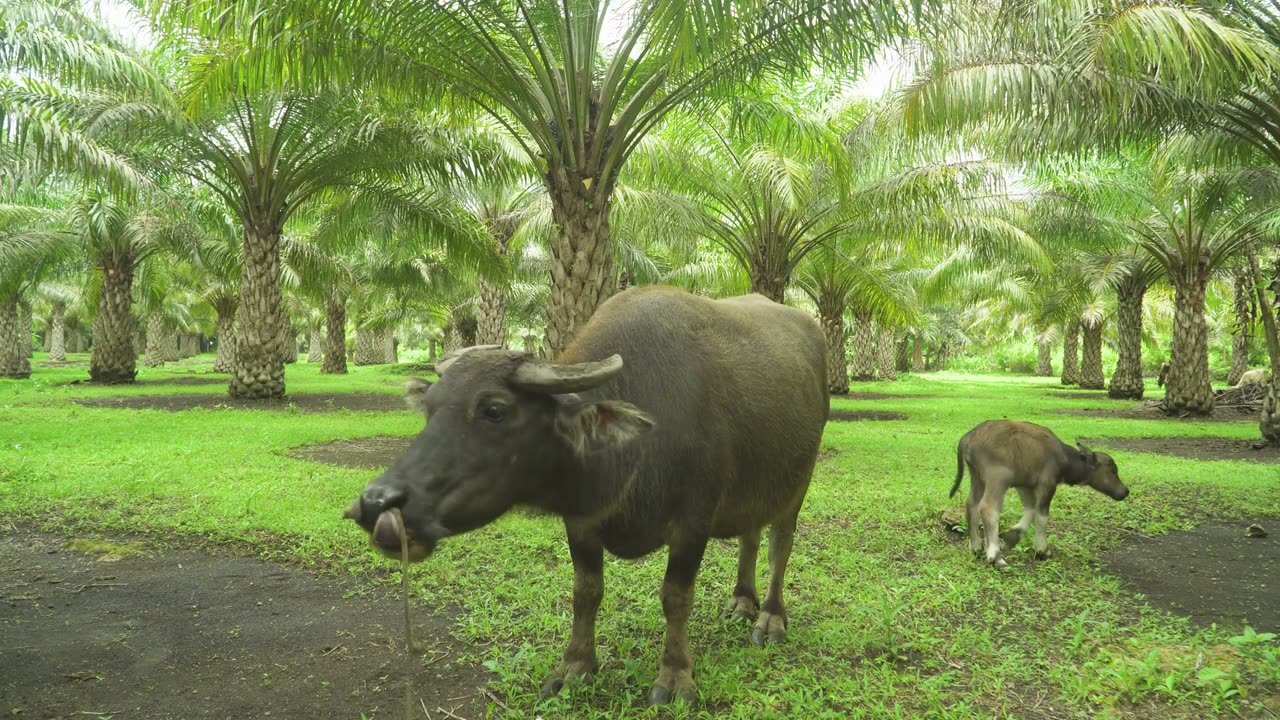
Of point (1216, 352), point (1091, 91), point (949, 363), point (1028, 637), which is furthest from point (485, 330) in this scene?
point (949, 363)

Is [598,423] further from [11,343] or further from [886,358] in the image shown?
[886,358]

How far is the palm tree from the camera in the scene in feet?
23.0

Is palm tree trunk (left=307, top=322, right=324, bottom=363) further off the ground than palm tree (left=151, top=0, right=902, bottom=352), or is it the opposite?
palm tree (left=151, top=0, right=902, bottom=352)

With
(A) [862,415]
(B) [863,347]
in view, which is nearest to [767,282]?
(A) [862,415]

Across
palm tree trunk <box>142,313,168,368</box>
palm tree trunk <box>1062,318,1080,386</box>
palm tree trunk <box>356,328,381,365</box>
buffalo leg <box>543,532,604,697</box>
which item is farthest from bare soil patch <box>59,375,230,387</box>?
palm tree trunk <box>1062,318,1080,386</box>

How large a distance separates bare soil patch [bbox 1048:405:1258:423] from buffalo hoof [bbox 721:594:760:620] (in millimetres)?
15176

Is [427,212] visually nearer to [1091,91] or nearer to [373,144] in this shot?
[373,144]

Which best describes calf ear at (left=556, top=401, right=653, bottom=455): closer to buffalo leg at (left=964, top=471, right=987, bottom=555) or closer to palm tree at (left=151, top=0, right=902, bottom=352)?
buffalo leg at (left=964, top=471, right=987, bottom=555)

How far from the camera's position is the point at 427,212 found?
45.4 feet

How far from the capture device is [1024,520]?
18.3ft

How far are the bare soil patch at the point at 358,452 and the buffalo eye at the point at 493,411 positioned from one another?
6656mm

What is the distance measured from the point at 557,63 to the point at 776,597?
22.8 feet

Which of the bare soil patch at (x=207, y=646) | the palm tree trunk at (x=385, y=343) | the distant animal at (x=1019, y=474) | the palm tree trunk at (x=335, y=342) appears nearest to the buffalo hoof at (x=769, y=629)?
the bare soil patch at (x=207, y=646)

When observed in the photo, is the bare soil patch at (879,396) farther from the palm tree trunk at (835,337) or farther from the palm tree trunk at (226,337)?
the palm tree trunk at (226,337)
